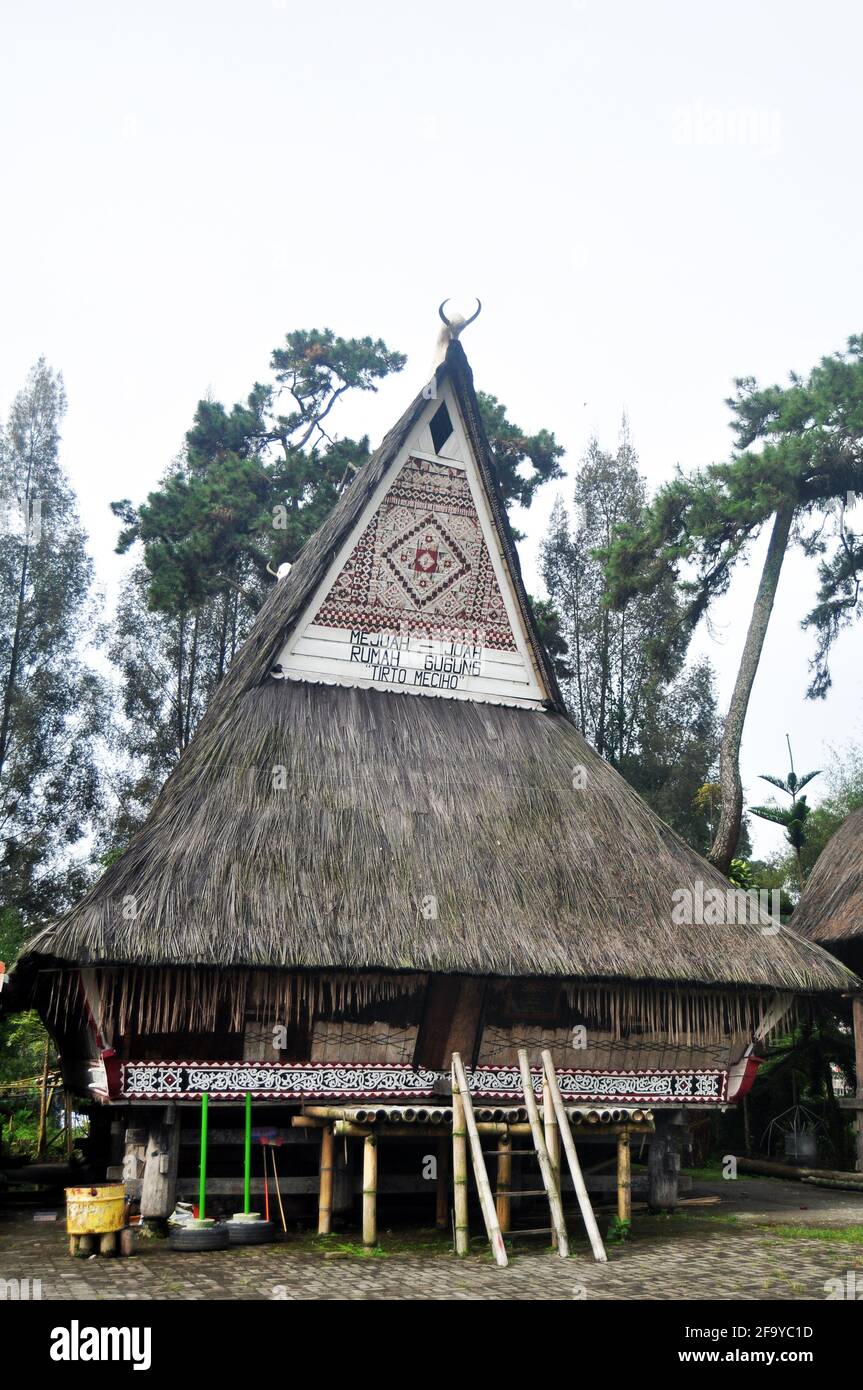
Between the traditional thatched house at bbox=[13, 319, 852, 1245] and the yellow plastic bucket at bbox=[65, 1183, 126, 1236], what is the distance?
1347 millimetres

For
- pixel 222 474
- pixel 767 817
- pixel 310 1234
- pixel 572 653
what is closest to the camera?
pixel 310 1234

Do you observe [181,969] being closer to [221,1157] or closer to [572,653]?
[221,1157]

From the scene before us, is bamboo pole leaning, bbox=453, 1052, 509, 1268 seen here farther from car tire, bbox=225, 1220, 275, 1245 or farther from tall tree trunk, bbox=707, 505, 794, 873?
tall tree trunk, bbox=707, 505, 794, 873

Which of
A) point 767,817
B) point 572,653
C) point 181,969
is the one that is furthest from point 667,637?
point 181,969

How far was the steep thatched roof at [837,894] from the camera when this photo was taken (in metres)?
18.6

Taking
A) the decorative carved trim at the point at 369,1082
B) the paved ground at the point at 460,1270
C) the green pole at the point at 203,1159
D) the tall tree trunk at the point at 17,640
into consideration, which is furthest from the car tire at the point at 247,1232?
the tall tree trunk at the point at 17,640

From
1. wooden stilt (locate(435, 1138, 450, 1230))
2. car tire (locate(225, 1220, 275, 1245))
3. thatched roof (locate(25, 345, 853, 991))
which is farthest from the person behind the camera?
wooden stilt (locate(435, 1138, 450, 1230))

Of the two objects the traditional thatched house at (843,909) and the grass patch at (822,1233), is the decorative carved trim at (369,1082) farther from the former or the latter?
the traditional thatched house at (843,909)

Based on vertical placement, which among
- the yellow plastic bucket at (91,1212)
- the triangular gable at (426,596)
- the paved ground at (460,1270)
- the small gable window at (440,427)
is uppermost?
the small gable window at (440,427)

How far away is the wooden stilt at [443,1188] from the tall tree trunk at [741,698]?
34.1 ft

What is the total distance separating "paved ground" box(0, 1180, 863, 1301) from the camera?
8633 millimetres

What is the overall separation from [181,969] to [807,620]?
55.2ft

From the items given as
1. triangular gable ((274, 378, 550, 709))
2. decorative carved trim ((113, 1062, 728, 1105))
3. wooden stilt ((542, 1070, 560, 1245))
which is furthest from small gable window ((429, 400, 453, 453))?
wooden stilt ((542, 1070, 560, 1245))

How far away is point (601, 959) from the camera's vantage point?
→ 40.3ft
